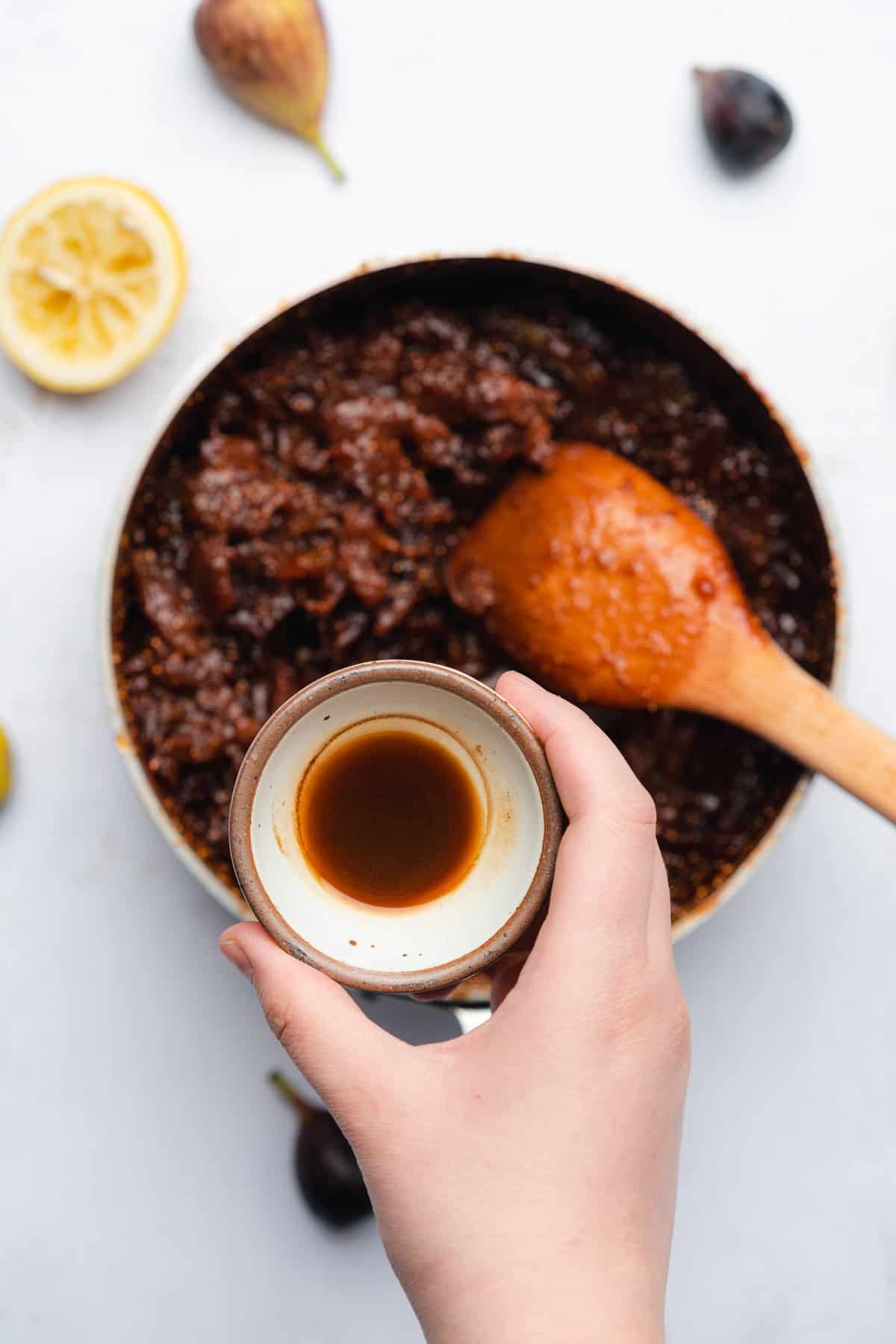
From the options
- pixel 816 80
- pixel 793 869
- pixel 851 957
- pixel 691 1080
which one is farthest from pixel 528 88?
pixel 691 1080

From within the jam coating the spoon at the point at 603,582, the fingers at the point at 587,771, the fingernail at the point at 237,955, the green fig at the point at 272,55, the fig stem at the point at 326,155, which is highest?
the green fig at the point at 272,55

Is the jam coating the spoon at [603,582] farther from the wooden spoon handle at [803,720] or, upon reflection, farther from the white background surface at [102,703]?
the white background surface at [102,703]

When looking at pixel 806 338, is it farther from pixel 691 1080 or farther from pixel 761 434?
pixel 691 1080

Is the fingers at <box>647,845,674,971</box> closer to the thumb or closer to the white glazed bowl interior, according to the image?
the white glazed bowl interior

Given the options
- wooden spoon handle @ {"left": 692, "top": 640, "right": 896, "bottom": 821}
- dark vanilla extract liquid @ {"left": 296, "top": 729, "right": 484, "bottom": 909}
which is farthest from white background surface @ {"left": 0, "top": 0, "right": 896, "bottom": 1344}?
dark vanilla extract liquid @ {"left": 296, "top": 729, "right": 484, "bottom": 909}

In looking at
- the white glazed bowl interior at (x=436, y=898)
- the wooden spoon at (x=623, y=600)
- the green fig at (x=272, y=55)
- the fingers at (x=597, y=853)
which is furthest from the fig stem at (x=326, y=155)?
the fingers at (x=597, y=853)

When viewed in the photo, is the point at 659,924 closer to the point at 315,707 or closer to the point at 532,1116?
the point at 532,1116
